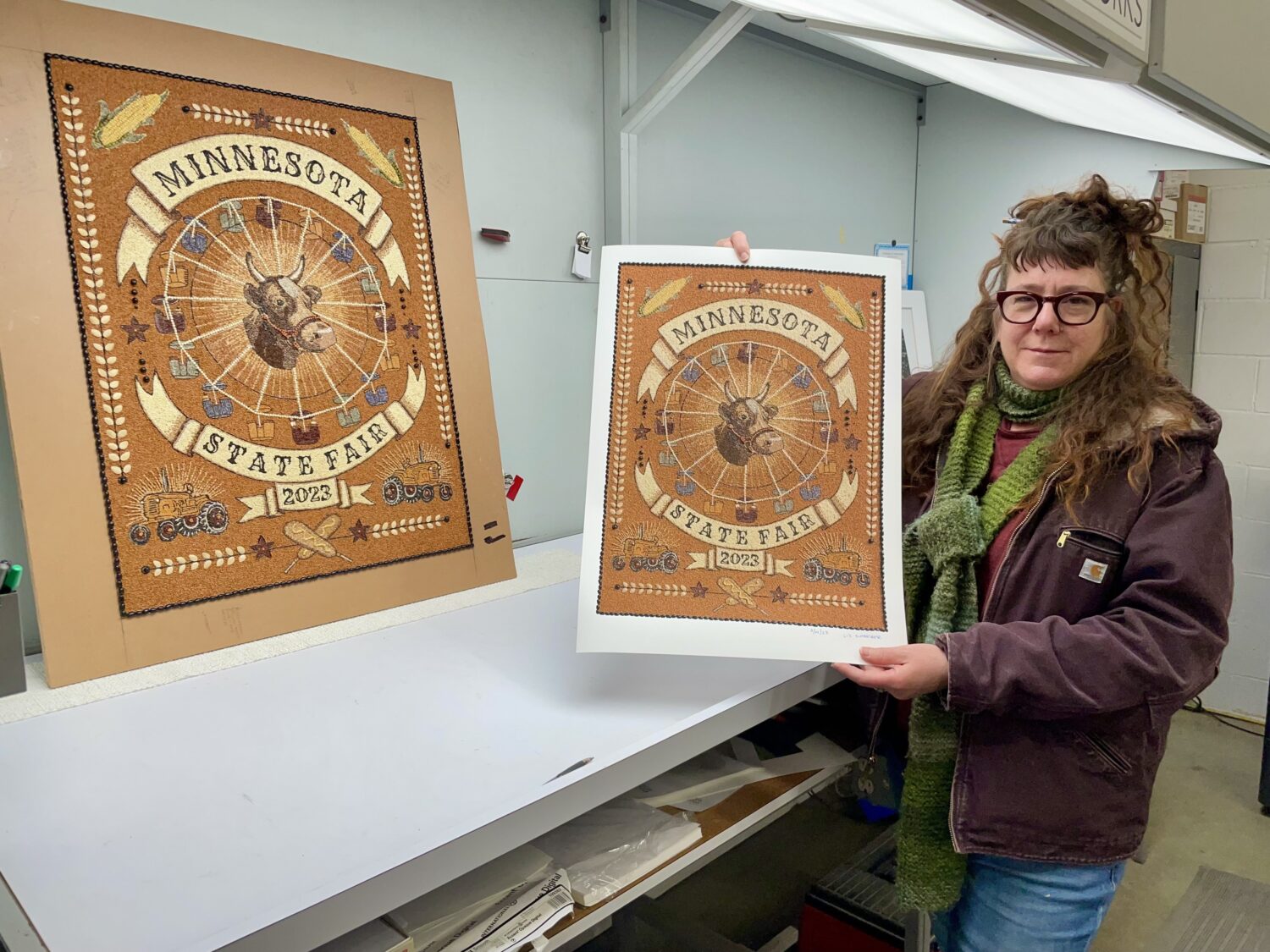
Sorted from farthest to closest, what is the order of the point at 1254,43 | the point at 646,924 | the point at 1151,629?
the point at 646,924, the point at 1254,43, the point at 1151,629

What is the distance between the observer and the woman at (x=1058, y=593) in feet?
3.26

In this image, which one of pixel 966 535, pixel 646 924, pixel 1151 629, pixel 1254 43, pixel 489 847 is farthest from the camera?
pixel 646 924

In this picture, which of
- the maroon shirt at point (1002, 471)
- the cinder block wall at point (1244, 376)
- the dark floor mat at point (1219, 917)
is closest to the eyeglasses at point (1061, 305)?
the maroon shirt at point (1002, 471)

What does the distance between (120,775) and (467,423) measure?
68cm

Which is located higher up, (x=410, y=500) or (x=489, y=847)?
(x=410, y=500)

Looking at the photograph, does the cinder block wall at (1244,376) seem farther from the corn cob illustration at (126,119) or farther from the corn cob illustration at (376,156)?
the corn cob illustration at (126,119)

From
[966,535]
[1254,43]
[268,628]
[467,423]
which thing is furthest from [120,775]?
[1254,43]

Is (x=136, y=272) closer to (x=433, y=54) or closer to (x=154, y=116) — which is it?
(x=154, y=116)

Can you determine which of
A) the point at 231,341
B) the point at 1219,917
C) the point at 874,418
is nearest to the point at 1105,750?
the point at 874,418

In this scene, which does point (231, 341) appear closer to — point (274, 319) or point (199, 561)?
point (274, 319)

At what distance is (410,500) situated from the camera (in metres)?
1.28

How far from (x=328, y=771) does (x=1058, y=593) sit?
0.86m

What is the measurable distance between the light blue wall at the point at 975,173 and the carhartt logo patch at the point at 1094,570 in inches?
54.1

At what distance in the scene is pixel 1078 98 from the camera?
1429mm
